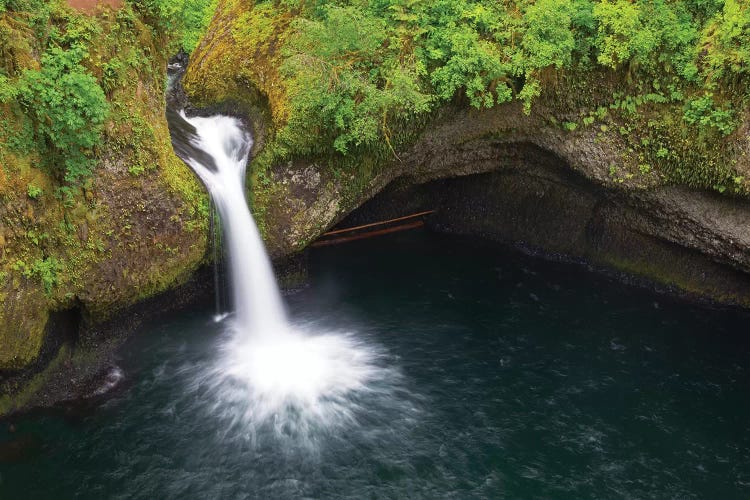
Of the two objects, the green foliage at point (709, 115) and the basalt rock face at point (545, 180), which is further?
the basalt rock face at point (545, 180)

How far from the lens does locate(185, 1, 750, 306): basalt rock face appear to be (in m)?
11.2

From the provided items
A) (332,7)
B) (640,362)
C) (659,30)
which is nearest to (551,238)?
(640,362)

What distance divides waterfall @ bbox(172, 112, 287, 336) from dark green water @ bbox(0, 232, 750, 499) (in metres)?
0.60

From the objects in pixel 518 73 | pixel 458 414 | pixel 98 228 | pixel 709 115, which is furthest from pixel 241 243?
pixel 709 115

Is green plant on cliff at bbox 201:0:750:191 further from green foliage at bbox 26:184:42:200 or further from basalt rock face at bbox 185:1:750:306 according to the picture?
green foliage at bbox 26:184:42:200

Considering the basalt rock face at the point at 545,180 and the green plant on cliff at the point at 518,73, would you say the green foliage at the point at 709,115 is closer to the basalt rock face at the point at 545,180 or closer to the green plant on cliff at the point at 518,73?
the green plant on cliff at the point at 518,73

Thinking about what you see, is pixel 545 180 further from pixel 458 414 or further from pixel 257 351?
pixel 257 351

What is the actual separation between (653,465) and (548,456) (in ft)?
5.09

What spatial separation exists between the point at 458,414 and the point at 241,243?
5.19m

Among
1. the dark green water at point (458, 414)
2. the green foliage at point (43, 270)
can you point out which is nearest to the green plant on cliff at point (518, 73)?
the dark green water at point (458, 414)

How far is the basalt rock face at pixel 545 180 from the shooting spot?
442 inches

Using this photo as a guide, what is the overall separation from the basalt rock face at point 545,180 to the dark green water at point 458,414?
46.6 inches

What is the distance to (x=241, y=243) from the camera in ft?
36.5

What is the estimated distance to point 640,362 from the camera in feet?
35.1
